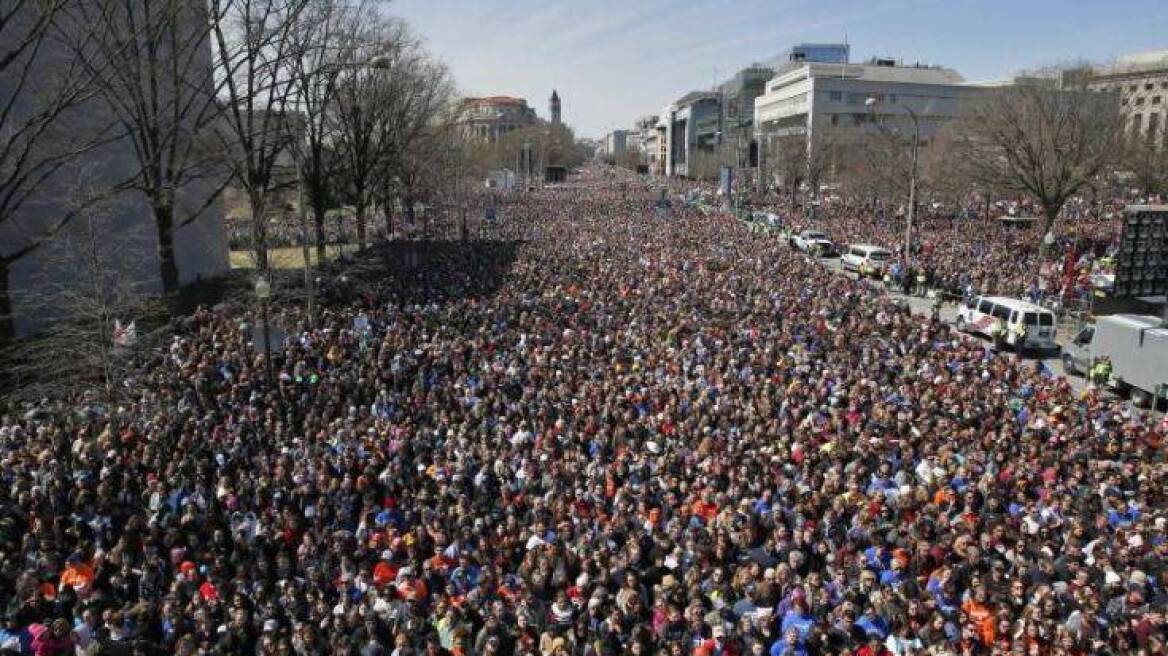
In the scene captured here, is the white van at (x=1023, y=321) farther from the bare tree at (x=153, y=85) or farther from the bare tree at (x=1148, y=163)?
the bare tree at (x=1148, y=163)

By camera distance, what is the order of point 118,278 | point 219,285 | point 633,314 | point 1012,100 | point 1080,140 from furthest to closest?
point 1012,100, point 1080,140, point 219,285, point 633,314, point 118,278

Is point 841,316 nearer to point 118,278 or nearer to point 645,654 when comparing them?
point 645,654

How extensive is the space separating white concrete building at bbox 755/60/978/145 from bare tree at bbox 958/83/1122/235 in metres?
48.8

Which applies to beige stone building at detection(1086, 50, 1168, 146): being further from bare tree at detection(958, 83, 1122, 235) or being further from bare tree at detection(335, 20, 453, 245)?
bare tree at detection(335, 20, 453, 245)

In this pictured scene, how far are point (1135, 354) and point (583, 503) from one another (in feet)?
45.9

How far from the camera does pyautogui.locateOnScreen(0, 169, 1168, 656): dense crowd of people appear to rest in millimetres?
7340

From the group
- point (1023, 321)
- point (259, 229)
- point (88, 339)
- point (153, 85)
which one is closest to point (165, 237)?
point (259, 229)

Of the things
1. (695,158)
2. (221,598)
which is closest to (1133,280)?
(221,598)

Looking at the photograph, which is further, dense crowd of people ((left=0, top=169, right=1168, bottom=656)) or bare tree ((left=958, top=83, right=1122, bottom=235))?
bare tree ((left=958, top=83, right=1122, bottom=235))

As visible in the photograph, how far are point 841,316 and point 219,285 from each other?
24.8 meters

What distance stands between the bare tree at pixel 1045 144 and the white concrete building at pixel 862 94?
1922 inches

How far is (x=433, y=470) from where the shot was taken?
36.3ft

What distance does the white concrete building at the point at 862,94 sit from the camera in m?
96.6

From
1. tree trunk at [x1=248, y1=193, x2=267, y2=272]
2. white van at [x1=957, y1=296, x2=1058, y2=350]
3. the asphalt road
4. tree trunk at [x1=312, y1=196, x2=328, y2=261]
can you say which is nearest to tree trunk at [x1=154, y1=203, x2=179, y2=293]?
tree trunk at [x1=248, y1=193, x2=267, y2=272]
